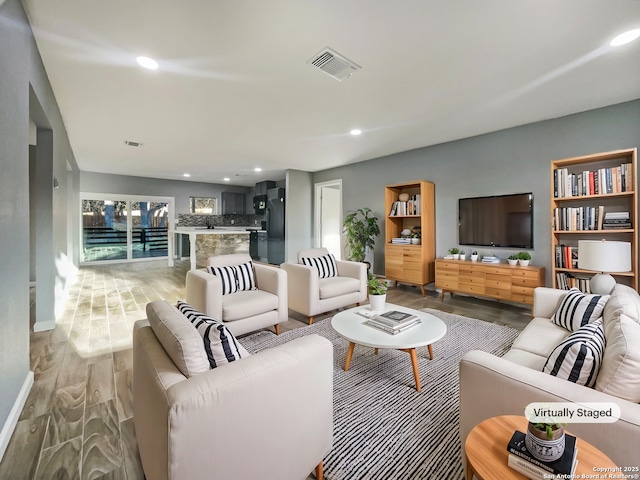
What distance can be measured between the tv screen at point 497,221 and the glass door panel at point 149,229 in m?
8.01

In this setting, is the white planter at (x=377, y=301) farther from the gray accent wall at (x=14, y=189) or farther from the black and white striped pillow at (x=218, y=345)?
the gray accent wall at (x=14, y=189)

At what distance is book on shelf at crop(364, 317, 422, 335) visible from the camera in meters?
2.14

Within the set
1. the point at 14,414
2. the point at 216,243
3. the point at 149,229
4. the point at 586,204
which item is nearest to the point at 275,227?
the point at 216,243

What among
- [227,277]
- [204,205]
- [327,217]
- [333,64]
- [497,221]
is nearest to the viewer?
[333,64]

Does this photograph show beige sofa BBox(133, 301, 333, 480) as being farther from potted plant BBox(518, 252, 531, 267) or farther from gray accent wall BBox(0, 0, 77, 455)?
potted plant BBox(518, 252, 531, 267)

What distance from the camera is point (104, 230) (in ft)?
25.9

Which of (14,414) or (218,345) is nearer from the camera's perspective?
(218,345)

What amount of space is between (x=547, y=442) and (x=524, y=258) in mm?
3570

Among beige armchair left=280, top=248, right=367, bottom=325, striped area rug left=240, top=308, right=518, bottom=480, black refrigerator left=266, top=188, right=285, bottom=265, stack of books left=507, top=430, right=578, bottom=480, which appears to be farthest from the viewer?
black refrigerator left=266, top=188, right=285, bottom=265

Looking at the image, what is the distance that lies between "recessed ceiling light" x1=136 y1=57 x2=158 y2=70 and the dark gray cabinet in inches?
290

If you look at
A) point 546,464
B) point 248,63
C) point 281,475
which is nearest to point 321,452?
point 281,475

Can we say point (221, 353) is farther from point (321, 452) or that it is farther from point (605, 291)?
point (605, 291)

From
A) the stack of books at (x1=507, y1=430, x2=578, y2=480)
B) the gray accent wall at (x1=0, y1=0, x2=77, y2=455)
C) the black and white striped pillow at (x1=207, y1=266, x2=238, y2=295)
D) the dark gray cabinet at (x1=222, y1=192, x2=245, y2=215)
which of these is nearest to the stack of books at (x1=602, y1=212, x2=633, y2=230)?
the stack of books at (x1=507, y1=430, x2=578, y2=480)

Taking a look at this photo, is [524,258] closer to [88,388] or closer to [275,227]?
[88,388]
